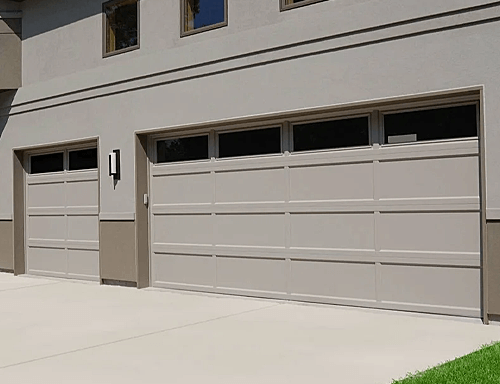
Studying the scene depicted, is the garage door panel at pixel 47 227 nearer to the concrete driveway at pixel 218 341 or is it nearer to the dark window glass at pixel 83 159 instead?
the dark window glass at pixel 83 159

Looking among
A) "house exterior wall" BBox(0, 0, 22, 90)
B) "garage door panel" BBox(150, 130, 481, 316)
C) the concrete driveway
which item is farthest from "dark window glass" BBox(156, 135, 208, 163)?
"house exterior wall" BBox(0, 0, 22, 90)

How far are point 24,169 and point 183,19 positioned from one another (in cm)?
521

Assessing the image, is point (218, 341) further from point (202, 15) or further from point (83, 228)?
point (83, 228)

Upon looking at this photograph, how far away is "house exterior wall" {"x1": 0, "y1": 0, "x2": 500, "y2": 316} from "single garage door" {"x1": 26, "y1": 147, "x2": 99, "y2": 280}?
43 centimetres

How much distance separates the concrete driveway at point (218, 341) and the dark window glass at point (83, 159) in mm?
3169

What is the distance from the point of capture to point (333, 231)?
8.45 metres

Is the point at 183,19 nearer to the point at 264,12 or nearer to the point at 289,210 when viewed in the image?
the point at 264,12

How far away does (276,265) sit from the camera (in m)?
9.01

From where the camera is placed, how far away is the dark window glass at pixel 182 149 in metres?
9.98

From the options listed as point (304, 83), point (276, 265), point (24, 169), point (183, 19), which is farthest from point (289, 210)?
point (24, 169)

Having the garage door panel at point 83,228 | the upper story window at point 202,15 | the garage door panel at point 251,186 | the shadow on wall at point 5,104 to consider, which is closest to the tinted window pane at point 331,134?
the garage door panel at point 251,186

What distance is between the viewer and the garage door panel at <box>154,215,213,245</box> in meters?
9.85

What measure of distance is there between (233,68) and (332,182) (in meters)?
2.22

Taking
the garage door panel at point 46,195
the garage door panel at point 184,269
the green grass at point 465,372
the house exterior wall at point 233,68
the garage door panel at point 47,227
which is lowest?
the green grass at point 465,372
